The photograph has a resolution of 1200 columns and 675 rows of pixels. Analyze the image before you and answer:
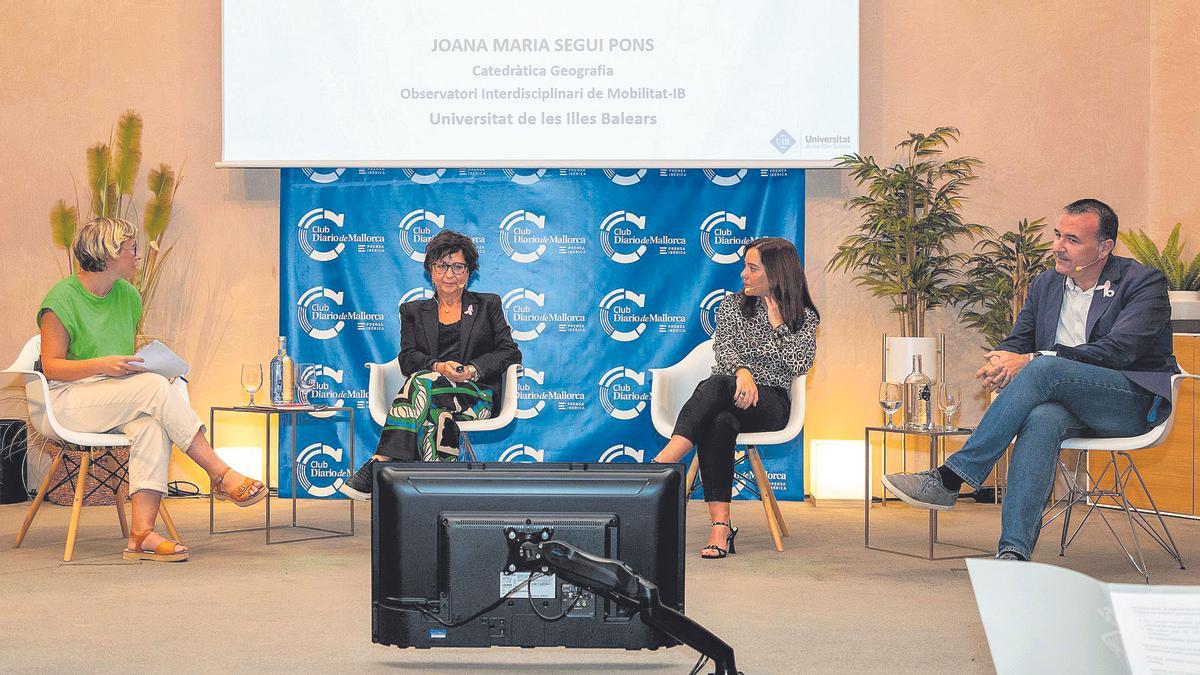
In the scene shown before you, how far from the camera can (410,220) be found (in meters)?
5.61

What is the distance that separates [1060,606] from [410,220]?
5032 mm

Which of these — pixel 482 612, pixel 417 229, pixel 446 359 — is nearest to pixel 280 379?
pixel 446 359

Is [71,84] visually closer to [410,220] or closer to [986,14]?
[410,220]

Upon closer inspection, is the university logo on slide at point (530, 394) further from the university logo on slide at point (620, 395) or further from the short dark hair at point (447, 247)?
the short dark hair at point (447, 247)

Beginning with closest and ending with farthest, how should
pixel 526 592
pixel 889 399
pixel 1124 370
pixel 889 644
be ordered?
1. pixel 526 592
2. pixel 889 644
3. pixel 1124 370
4. pixel 889 399

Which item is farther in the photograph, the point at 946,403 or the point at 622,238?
the point at 622,238

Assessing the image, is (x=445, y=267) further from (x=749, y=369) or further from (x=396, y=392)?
(x=749, y=369)

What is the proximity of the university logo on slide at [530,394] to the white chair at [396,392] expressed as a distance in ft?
2.86

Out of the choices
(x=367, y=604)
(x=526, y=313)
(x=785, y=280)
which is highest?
(x=785, y=280)

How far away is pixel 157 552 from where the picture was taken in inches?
157

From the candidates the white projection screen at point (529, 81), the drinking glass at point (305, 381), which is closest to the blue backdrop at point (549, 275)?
the white projection screen at point (529, 81)

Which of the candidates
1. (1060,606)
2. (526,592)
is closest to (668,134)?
(526,592)

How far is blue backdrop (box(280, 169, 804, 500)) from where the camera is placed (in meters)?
5.59

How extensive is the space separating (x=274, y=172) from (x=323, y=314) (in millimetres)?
745
